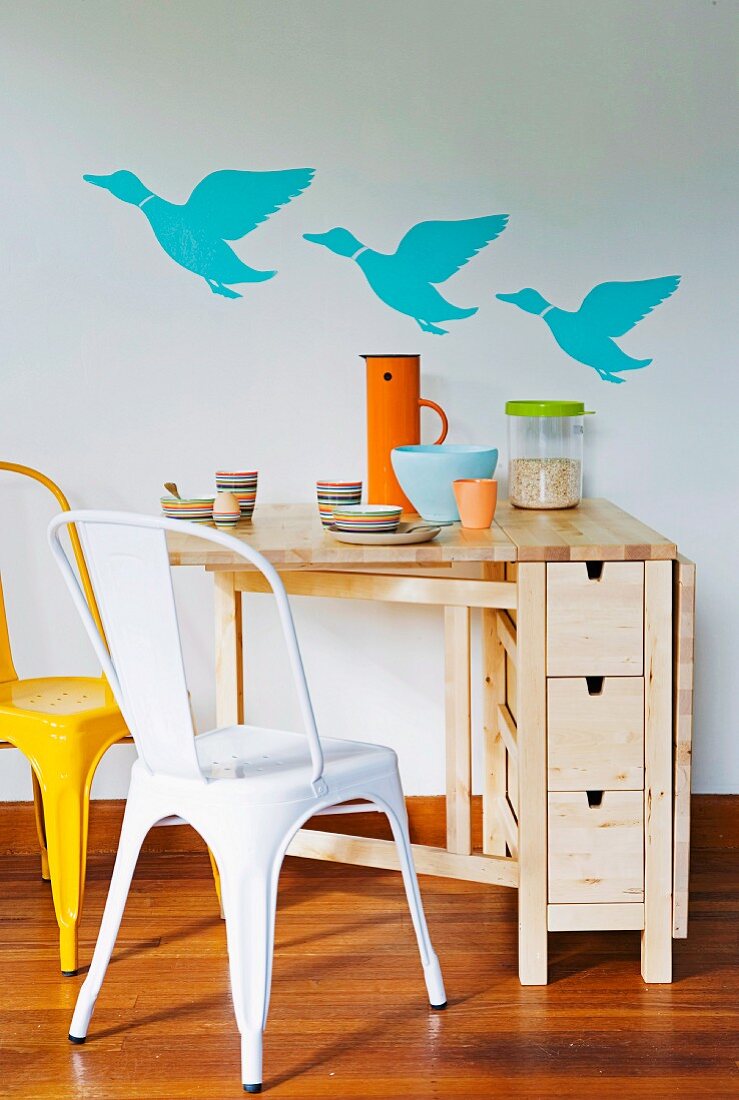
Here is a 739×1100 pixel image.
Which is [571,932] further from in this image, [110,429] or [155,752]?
[110,429]

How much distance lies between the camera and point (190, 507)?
2.21 meters

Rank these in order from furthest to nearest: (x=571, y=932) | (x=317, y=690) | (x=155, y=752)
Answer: (x=317, y=690)
(x=571, y=932)
(x=155, y=752)

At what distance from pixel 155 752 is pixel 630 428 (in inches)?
53.9

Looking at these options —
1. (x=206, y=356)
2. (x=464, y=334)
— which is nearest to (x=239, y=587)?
(x=206, y=356)

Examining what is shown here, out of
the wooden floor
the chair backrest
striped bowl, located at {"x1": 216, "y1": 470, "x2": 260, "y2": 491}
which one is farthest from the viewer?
striped bowl, located at {"x1": 216, "y1": 470, "x2": 260, "y2": 491}

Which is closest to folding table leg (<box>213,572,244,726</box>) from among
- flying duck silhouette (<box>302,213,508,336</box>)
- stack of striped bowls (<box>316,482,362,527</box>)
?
stack of striped bowls (<box>316,482,362,527</box>)

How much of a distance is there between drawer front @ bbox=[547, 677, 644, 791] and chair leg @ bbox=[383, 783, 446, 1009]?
29 cm

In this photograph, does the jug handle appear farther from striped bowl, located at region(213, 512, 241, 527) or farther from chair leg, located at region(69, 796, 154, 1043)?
chair leg, located at region(69, 796, 154, 1043)

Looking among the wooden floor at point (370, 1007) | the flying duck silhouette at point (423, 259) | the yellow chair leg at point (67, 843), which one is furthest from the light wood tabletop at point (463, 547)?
the wooden floor at point (370, 1007)

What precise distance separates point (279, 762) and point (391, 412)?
0.85 metres

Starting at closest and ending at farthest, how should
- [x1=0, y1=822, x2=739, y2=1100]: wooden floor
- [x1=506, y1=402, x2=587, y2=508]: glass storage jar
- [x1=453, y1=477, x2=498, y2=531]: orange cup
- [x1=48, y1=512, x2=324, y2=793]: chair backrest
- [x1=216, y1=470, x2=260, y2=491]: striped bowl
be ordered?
[x1=48, y1=512, x2=324, y2=793]: chair backrest
[x1=0, y1=822, x2=739, y2=1100]: wooden floor
[x1=453, y1=477, x2=498, y2=531]: orange cup
[x1=216, y1=470, x2=260, y2=491]: striped bowl
[x1=506, y1=402, x2=587, y2=508]: glass storage jar

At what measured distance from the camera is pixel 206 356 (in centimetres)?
262

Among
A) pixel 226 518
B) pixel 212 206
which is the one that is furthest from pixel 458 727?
pixel 212 206

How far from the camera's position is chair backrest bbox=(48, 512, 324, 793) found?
5.43 feet
